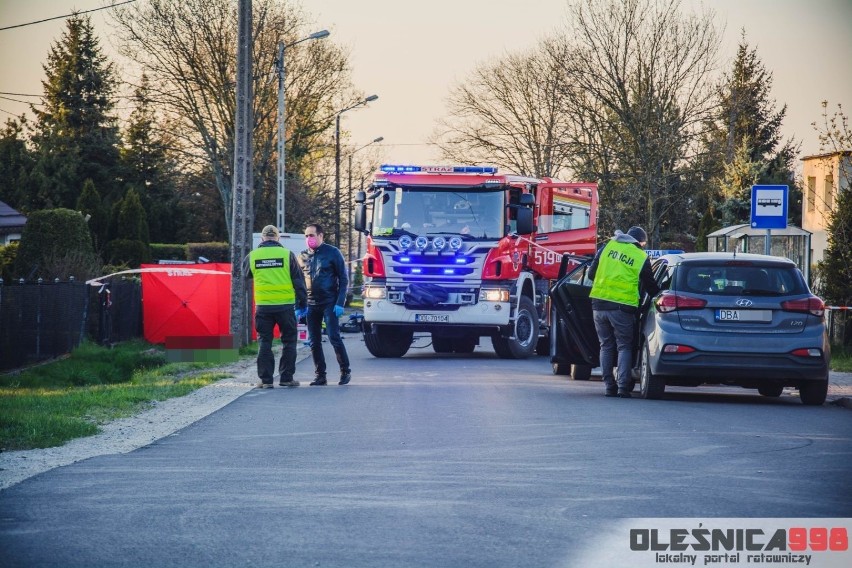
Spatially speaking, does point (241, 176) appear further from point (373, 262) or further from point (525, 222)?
point (525, 222)

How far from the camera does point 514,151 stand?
2339 inches

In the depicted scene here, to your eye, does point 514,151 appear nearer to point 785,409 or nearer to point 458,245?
point 458,245

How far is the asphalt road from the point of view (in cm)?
650

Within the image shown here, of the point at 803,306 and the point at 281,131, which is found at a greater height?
the point at 281,131

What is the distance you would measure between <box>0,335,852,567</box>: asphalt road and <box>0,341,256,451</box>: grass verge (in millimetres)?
1095

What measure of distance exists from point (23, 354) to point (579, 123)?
98.8 feet

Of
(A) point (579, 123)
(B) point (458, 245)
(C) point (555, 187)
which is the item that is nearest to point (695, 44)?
(A) point (579, 123)

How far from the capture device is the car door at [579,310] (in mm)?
16406

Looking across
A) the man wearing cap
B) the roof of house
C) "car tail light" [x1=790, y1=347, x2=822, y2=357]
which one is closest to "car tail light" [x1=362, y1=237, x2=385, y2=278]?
the man wearing cap

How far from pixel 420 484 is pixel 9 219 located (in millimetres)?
50321

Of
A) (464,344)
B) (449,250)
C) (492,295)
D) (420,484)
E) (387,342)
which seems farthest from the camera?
(464,344)

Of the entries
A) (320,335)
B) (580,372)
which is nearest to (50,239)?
(320,335)

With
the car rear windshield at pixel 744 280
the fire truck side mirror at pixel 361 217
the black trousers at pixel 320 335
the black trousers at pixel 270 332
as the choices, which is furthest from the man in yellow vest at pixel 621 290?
the fire truck side mirror at pixel 361 217

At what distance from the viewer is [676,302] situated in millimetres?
14148
